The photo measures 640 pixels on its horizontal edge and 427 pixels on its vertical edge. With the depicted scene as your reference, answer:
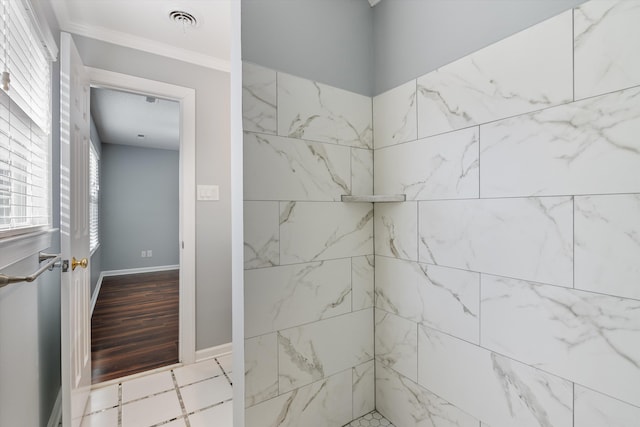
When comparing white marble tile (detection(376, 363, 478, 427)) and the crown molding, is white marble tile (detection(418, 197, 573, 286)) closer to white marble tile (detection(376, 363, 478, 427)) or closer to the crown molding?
white marble tile (detection(376, 363, 478, 427))

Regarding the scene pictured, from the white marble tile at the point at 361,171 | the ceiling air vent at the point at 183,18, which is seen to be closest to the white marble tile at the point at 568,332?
the white marble tile at the point at 361,171

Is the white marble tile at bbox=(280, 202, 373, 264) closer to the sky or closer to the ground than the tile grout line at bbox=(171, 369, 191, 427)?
closer to the sky

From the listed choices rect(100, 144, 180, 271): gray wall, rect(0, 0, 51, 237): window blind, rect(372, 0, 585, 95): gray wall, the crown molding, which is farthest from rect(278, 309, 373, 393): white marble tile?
rect(100, 144, 180, 271): gray wall

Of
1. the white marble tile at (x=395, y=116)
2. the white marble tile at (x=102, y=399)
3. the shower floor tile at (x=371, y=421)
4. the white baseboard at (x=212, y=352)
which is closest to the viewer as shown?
the white marble tile at (x=395, y=116)

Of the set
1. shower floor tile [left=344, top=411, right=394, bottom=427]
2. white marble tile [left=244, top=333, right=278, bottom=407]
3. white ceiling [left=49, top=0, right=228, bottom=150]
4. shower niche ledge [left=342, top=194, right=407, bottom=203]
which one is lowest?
shower floor tile [left=344, top=411, right=394, bottom=427]

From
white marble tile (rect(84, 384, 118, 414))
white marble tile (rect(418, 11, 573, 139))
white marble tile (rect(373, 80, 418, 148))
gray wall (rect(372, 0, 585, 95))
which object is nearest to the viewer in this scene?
white marble tile (rect(418, 11, 573, 139))

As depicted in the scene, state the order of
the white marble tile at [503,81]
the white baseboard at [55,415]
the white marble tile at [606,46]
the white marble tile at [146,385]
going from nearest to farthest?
the white marble tile at [606,46] → the white marble tile at [503,81] → the white baseboard at [55,415] → the white marble tile at [146,385]

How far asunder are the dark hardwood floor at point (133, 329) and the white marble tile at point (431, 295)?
194 cm

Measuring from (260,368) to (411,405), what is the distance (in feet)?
2.52

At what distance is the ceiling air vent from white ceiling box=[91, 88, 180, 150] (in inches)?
37.5

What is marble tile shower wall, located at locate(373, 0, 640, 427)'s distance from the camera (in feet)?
2.84

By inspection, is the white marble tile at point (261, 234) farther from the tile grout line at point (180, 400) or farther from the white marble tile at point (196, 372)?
the white marble tile at point (196, 372)

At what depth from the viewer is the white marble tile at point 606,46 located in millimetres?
837

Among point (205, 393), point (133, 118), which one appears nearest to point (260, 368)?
point (205, 393)
